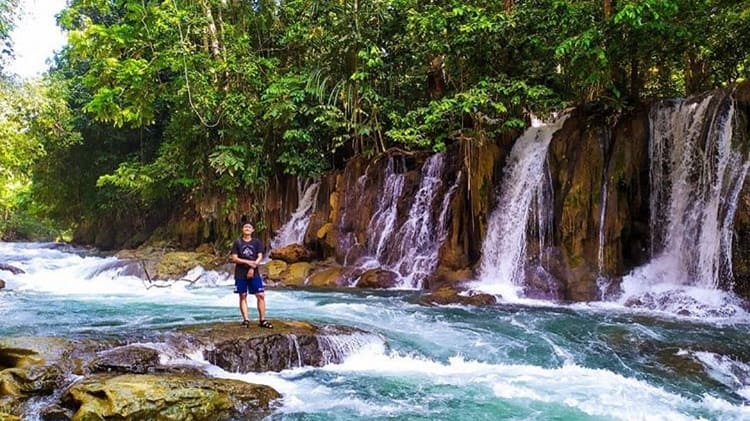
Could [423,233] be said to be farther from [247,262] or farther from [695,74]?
[247,262]

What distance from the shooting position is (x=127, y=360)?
253 inches

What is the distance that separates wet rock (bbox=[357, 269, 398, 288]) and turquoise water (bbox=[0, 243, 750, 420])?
192cm

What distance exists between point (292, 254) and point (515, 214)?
676 centimetres

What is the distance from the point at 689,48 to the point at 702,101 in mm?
1798

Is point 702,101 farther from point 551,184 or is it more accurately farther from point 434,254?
point 434,254

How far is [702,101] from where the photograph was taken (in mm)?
12383

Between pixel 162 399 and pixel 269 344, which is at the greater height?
pixel 269 344

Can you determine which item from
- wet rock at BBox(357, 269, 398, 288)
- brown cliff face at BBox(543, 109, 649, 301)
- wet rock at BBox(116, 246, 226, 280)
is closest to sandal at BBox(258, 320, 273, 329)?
wet rock at BBox(357, 269, 398, 288)

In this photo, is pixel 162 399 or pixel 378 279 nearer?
pixel 162 399

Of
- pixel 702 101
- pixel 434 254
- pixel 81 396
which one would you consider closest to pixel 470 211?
pixel 434 254

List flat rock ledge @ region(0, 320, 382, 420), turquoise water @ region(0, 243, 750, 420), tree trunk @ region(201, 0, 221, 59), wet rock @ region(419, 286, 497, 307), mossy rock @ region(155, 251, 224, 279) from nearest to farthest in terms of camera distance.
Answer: flat rock ledge @ region(0, 320, 382, 420)
turquoise water @ region(0, 243, 750, 420)
wet rock @ region(419, 286, 497, 307)
mossy rock @ region(155, 251, 224, 279)
tree trunk @ region(201, 0, 221, 59)

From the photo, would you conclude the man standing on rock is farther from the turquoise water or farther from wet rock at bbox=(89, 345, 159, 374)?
wet rock at bbox=(89, 345, 159, 374)

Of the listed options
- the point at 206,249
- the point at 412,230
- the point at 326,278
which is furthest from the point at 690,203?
the point at 206,249

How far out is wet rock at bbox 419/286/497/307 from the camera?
12.1m
